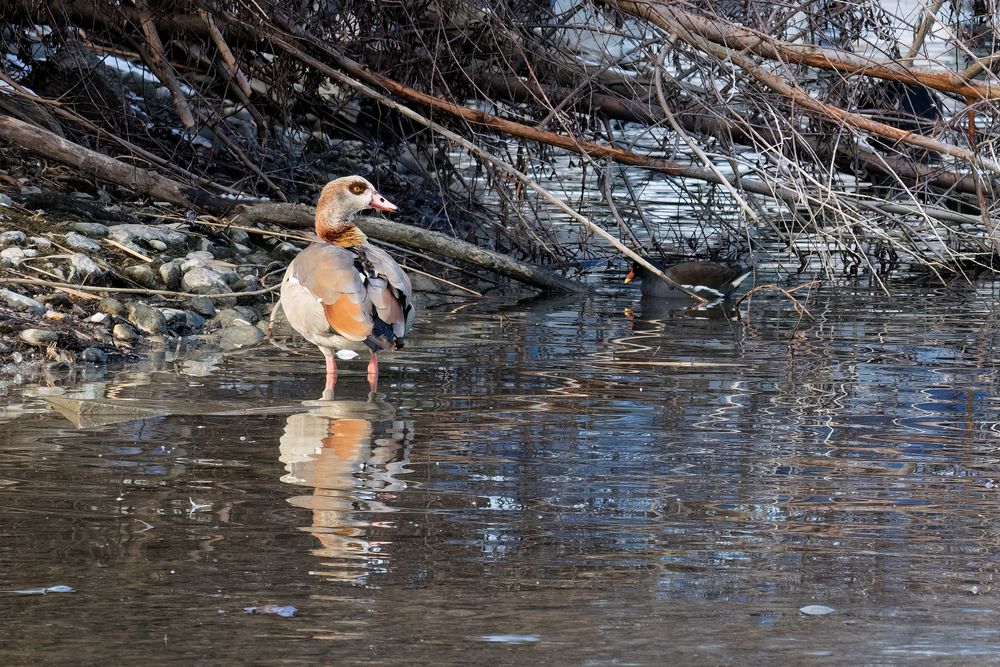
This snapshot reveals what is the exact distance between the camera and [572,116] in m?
11.1

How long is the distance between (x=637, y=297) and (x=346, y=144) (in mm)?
3543

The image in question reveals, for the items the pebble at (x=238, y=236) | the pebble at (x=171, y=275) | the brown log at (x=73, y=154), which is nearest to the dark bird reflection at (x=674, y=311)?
the pebble at (x=238, y=236)

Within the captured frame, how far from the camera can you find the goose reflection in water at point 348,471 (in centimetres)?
416

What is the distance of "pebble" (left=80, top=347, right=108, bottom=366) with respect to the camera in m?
7.62

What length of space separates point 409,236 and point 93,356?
3.31 m

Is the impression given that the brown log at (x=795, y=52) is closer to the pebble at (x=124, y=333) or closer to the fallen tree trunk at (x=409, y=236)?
the fallen tree trunk at (x=409, y=236)

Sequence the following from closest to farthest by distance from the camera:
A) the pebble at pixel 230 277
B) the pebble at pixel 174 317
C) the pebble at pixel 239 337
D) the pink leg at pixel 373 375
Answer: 1. the pink leg at pixel 373 375
2. the pebble at pixel 239 337
3. the pebble at pixel 174 317
4. the pebble at pixel 230 277

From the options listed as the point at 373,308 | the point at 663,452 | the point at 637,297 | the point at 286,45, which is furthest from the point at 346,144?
the point at 663,452

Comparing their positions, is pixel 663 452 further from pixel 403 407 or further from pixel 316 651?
pixel 316 651

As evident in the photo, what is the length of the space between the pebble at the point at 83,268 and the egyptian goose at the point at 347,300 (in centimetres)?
207

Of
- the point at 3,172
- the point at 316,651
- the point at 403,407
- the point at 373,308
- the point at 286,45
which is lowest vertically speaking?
the point at 316,651

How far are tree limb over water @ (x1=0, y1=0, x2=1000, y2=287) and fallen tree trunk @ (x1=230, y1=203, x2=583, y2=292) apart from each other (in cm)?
36

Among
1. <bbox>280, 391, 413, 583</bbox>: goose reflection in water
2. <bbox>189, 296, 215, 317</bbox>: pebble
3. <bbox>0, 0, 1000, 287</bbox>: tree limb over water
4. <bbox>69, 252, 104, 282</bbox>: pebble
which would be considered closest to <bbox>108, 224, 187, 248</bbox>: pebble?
<bbox>0, 0, 1000, 287</bbox>: tree limb over water

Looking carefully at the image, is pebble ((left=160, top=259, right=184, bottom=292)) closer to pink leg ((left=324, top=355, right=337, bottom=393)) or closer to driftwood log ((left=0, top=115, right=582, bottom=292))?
driftwood log ((left=0, top=115, right=582, bottom=292))
